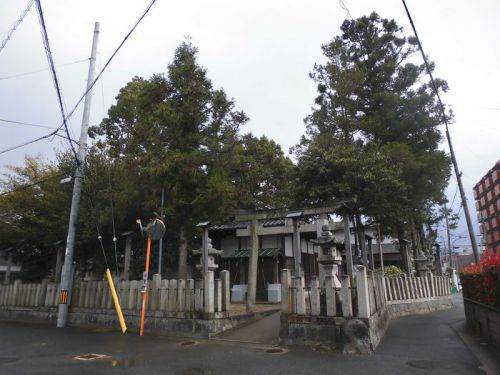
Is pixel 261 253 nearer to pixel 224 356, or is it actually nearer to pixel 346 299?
pixel 346 299

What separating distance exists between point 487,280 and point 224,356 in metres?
5.89

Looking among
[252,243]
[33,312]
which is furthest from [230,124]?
[33,312]

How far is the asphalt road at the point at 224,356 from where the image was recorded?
21.5 ft

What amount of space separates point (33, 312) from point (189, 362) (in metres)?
11.5

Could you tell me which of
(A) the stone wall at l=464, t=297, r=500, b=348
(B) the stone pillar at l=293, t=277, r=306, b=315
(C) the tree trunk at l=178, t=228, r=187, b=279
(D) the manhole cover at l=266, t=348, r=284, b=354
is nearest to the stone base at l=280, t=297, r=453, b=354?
(B) the stone pillar at l=293, t=277, r=306, b=315

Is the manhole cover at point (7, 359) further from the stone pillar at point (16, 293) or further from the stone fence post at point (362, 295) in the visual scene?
the stone pillar at point (16, 293)

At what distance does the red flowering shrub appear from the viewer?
746cm

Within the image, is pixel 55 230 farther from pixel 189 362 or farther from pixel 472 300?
pixel 472 300

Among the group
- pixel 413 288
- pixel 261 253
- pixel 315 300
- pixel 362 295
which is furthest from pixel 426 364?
pixel 261 253

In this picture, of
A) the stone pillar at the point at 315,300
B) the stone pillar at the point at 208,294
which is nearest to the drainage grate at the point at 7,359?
the stone pillar at the point at 208,294

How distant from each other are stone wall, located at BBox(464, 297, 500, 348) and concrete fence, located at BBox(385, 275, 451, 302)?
115 inches

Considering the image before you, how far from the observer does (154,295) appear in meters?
11.1

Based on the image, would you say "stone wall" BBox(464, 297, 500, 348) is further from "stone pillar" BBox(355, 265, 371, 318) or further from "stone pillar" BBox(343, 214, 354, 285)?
"stone pillar" BBox(343, 214, 354, 285)

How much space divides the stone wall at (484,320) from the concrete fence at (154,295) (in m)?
6.35
